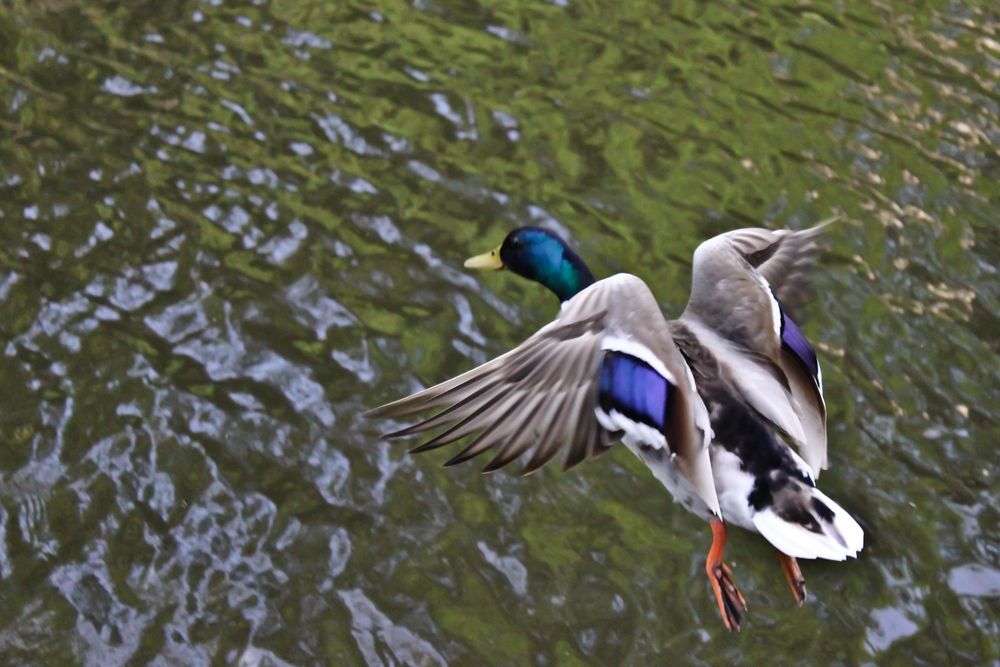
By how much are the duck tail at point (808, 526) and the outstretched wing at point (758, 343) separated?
25cm

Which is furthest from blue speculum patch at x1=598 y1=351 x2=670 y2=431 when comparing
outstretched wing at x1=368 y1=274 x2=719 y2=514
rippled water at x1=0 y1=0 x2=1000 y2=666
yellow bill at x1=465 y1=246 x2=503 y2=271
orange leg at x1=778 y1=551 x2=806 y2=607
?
yellow bill at x1=465 y1=246 x2=503 y2=271

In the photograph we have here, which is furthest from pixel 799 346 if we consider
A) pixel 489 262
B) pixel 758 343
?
pixel 489 262

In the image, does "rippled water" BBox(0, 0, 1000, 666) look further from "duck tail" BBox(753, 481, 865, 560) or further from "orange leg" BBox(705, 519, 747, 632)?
"duck tail" BBox(753, 481, 865, 560)

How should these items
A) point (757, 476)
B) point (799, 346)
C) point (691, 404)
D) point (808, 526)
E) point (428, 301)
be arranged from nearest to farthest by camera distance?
point (691, 404), point (808, 526), point (757, 476), point (799, 346), point (428, 301)

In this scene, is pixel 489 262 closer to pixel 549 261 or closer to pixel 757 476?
pixel 549 261

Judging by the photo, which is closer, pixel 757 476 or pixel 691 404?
pixel 691 404

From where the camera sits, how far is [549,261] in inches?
234

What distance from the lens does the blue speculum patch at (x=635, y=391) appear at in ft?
15.2

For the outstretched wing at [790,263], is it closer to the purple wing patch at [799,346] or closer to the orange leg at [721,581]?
the purple wing patch at [799,346]

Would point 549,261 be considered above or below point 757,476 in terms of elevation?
above

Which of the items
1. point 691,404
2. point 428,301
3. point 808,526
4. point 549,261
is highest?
point 691,404

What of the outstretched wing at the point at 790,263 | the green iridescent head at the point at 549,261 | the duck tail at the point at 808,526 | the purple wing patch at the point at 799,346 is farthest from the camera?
the outstretched wing at the point at 790,263

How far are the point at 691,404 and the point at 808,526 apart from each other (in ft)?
2.20

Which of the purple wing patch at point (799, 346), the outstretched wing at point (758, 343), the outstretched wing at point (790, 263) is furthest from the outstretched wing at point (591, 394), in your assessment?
the outstretched wing at point (790, 263)
